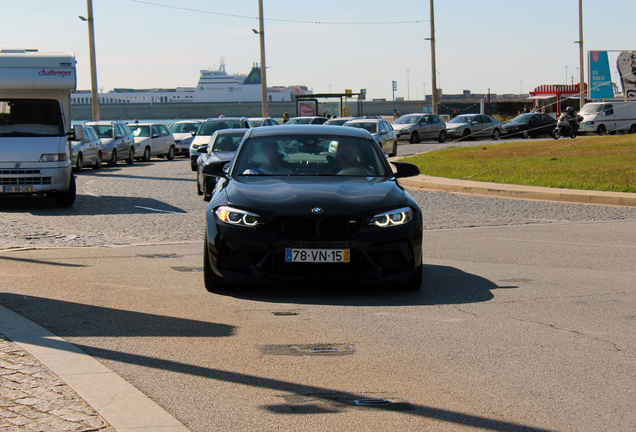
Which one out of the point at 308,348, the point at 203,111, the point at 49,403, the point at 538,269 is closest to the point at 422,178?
the point at 538,269

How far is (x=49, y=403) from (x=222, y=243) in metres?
3.03

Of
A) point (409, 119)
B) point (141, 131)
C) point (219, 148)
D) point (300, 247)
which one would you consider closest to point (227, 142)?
point (219, 148)

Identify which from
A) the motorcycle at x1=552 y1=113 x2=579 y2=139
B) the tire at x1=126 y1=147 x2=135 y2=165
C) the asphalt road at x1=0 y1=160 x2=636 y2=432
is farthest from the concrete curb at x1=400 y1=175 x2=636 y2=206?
the motorcycle at x1=552 y1=113 x2=579 y2=139

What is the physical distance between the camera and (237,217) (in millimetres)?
7250

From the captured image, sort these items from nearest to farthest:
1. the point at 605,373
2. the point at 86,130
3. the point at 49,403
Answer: the point at 49,403 < the point at 605,373 < the point at 86,130

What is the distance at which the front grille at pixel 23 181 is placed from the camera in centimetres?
1596

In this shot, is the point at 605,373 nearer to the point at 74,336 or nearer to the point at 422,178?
the point at 74,336

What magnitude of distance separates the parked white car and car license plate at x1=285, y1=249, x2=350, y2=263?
28940 mm

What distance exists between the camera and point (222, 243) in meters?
7.20

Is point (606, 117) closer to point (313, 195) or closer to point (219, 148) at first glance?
point (219, 148)

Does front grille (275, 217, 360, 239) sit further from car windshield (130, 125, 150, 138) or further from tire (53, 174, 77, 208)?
car windshield (130, 125, 150, 138)

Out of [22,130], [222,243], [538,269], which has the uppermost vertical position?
[22,130]

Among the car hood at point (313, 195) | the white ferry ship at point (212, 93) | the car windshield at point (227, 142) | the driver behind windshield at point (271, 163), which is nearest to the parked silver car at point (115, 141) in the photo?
the car windshield at point (227, 142)

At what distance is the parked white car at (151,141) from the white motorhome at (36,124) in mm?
17642
